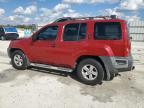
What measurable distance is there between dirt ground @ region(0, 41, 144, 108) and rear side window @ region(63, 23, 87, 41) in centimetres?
136

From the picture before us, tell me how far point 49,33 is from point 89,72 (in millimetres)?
2012

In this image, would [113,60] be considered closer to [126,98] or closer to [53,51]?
[126,98]

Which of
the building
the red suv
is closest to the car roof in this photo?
→ the red suv

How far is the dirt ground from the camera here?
5172 millimetres

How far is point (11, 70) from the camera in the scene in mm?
8297

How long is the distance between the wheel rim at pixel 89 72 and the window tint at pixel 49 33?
153 cm

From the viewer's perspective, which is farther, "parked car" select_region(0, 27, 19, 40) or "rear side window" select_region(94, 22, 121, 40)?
"parked car" select_region(0, 27, 19, 40)

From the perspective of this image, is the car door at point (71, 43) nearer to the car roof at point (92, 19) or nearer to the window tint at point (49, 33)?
the car roof at point (92, 19)

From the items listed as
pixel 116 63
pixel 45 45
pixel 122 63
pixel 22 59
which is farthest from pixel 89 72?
pixel 22 59

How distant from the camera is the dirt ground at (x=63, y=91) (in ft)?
17.0

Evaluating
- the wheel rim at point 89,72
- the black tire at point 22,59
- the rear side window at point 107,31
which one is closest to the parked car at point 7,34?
the black tire at point 22,59

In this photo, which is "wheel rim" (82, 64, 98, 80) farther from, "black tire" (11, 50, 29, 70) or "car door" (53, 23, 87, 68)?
"black tire" (11, 50, 29, 70)

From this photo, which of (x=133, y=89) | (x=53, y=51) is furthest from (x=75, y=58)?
(x=133, y=89)

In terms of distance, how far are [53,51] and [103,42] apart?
73.2 inches
